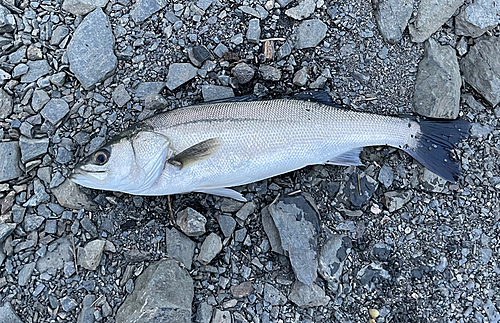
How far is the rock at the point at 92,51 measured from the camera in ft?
11.6

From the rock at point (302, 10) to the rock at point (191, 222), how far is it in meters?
2.08

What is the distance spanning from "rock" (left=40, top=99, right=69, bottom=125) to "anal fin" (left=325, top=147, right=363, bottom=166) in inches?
96.1

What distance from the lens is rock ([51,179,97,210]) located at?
3.42m

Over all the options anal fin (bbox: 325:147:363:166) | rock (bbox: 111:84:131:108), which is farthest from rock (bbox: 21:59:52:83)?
anal fin (bbox: 325:147:363:166)

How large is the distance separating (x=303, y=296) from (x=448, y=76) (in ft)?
7.87

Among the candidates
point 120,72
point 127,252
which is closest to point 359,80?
point 120,72

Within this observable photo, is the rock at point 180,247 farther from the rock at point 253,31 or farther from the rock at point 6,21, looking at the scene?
the rock at point 6,21

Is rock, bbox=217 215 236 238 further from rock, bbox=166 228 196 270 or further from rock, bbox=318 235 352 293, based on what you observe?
rock, bbox=318 235 352 293

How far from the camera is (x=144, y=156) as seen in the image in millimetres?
3084

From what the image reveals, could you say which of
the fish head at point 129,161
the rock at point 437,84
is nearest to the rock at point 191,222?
the fish head at point 129,161

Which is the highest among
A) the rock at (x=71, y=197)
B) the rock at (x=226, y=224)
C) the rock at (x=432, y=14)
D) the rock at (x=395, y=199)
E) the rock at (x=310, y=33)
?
the rock at (x=432, y=14)

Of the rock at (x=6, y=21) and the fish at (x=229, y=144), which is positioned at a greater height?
the rock at (x=6, y=21)

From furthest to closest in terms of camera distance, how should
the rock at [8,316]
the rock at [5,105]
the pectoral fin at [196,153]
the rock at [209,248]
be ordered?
the rock at [5,105] → the rock at [209,248] → the rock at [8,316] → the pectoral fin at [196,153]

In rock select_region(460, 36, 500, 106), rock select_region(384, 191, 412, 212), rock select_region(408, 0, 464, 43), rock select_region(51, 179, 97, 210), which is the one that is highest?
rock select_region(408, 0, 464, 43)
